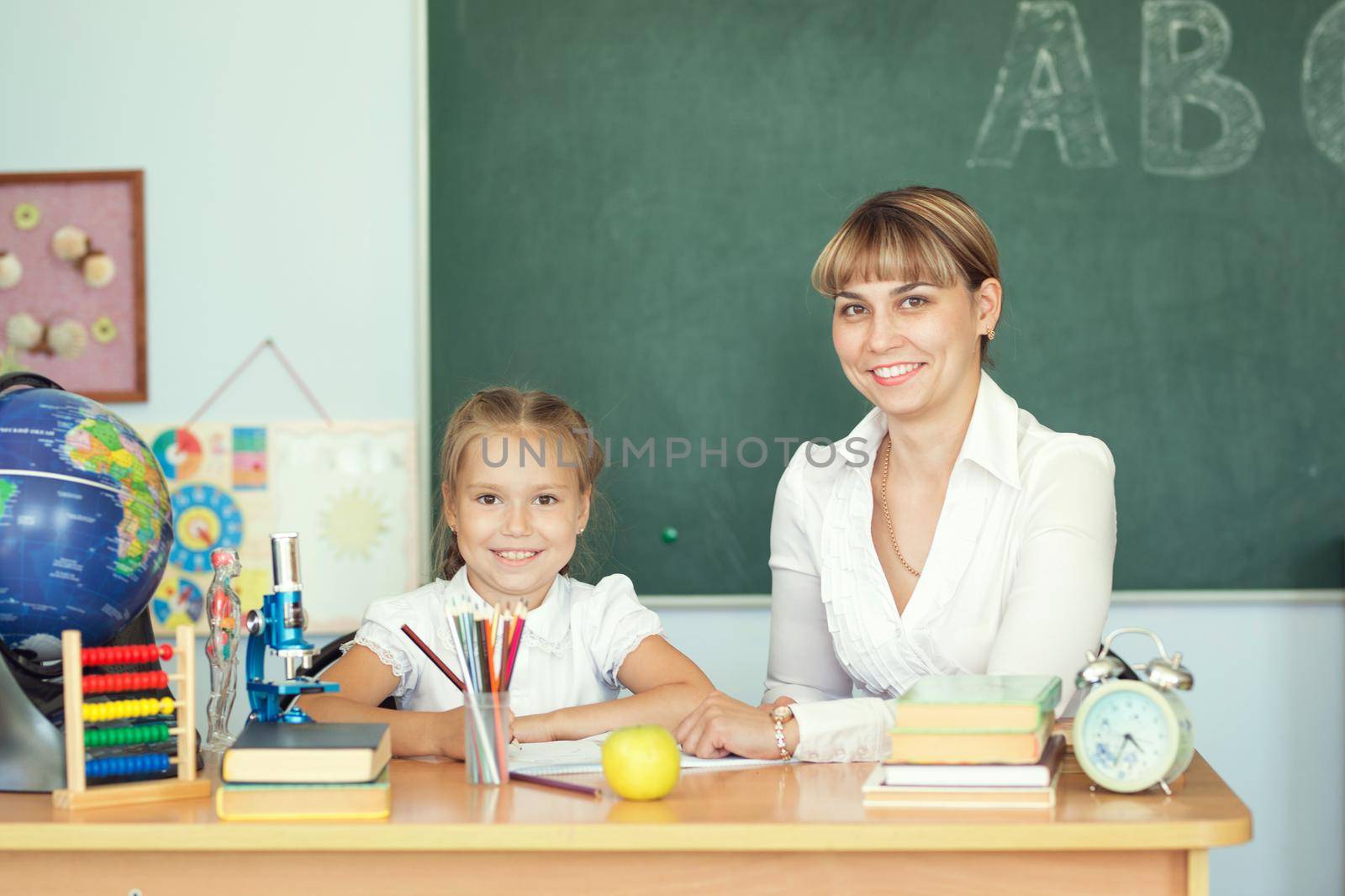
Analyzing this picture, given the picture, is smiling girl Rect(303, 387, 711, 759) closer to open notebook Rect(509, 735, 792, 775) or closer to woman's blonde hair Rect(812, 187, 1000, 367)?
open notebook Rect(509, 735, 792, 775)

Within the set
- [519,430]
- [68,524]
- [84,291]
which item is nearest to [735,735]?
[519,430]

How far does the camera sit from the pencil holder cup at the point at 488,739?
1427 mm

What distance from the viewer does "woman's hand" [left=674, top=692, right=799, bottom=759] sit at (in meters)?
1.58

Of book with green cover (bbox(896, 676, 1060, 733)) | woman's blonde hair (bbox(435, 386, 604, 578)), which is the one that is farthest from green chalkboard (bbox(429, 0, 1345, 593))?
book with green cover (bbox(896, 676, 1060, 733))

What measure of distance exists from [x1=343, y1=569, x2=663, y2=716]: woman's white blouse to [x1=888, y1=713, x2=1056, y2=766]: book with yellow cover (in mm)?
717

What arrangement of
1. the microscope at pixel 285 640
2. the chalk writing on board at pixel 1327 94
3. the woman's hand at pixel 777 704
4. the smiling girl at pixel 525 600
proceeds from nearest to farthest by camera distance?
the microscope at pixel 285 640 < the woman's hand at pixel 777 704 < the smiling girl at pixel 525 600 < the chalk writing on board at pixel 1327 94

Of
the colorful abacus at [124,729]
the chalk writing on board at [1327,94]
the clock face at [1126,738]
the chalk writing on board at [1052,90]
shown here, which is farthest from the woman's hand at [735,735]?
the chalk writing on board at [1327,94]

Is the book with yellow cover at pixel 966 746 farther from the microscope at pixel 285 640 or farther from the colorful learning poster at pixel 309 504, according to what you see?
the colorful learning poster at pixel 309 504

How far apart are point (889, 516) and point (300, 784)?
1162 mm

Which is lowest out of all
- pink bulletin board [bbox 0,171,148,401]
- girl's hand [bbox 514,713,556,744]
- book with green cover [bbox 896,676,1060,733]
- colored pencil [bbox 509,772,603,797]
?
girl's hand [bbox 514,713,556,744]

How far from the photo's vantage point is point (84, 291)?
3.07 m

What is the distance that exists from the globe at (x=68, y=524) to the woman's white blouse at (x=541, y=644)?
477 millimetres

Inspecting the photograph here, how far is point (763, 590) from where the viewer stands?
9.78 feet

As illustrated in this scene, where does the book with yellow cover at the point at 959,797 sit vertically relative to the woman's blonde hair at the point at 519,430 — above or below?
below
